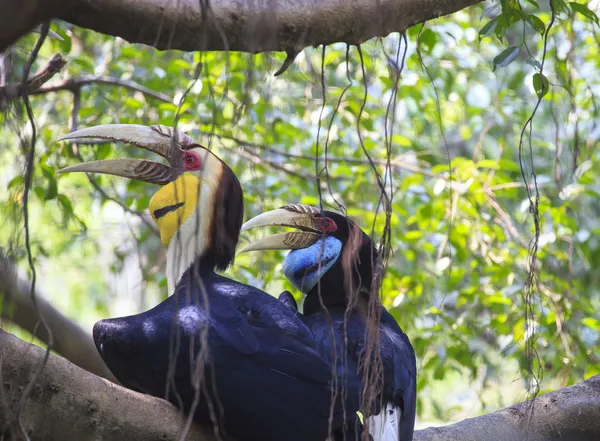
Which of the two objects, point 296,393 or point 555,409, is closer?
point 296,393

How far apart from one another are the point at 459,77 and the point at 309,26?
4.36m

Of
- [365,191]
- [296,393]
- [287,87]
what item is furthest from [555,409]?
[287,87]

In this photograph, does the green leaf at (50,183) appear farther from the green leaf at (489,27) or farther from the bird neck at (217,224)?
the green leaf at (489,27)

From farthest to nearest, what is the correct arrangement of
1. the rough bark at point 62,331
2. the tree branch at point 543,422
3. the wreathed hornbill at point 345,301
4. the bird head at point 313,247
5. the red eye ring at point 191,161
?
the rough bark at point 62,331 → the bird head at point 313,247 → the red eye ring at point 191,161 → the tree branch at point 543,422 → the wreathed hornbill at point 345,301

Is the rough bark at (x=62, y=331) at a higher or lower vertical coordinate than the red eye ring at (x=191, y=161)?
lower

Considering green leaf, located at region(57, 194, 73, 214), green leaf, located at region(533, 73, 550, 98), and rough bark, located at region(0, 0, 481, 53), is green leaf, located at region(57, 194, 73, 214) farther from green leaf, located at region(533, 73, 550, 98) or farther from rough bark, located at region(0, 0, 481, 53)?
green leaf, located at region(533, 73, 550, 98)

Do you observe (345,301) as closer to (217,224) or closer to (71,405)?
(217,224)

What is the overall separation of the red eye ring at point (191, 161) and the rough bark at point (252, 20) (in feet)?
3.81

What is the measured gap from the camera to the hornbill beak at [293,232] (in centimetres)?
372

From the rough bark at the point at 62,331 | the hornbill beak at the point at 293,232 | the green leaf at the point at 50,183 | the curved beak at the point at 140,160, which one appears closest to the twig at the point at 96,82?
the green leaf at the point at 50,183

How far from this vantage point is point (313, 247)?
3.78 m

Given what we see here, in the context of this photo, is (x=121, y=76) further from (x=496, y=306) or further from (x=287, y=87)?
(x=496, y=306)

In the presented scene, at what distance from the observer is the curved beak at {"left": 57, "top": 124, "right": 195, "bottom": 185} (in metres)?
3.30

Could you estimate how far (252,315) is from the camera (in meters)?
2.86
